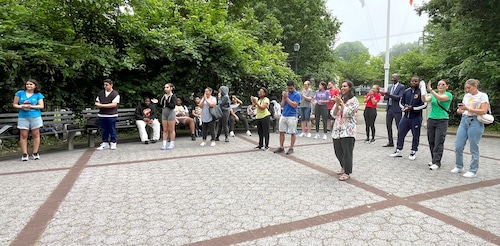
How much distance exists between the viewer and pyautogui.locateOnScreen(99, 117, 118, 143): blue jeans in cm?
774

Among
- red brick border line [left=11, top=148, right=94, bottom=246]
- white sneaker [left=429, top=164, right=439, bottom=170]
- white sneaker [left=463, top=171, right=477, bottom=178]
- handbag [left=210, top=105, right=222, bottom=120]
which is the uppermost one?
handbag [left=210, top=105, right=222, bottom=120]

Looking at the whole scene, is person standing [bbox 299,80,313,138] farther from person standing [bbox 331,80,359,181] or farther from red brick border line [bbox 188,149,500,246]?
red brick border line [bbox 188,149,500,246]

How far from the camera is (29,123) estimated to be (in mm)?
6551

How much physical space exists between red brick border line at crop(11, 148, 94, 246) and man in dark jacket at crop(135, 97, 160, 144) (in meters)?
3.10

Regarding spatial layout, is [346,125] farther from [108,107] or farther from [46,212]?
[108,107]

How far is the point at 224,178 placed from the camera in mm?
5180

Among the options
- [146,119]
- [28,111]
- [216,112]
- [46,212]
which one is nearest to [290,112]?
[216,112]

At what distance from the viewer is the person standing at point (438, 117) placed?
566 centimetres

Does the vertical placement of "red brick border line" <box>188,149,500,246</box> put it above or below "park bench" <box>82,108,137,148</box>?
below

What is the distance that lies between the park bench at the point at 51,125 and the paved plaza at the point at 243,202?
2.68ft

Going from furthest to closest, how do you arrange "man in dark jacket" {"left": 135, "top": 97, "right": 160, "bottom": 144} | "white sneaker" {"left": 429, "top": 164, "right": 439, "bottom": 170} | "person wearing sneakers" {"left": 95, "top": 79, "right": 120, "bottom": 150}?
"man in dark jacket" {"left": 135, "top": 97, "right": 160, "bottom": 144} < "person wearing sneakers" {"left": 95, "top": 79, "right": 120, "bottom": 150} < "white sneaker" {"left": 429, "top": 164, "right": 439, "bottom": 170}

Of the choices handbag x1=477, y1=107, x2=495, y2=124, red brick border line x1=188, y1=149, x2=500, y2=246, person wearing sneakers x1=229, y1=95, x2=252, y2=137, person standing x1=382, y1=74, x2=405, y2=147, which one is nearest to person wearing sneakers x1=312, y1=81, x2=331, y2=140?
person standing x1=382, y1=74, x2=405, y2=147

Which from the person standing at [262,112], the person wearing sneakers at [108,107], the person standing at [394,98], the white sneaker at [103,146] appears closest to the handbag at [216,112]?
the person standing at [262,112]

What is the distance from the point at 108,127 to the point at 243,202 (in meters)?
5.22
